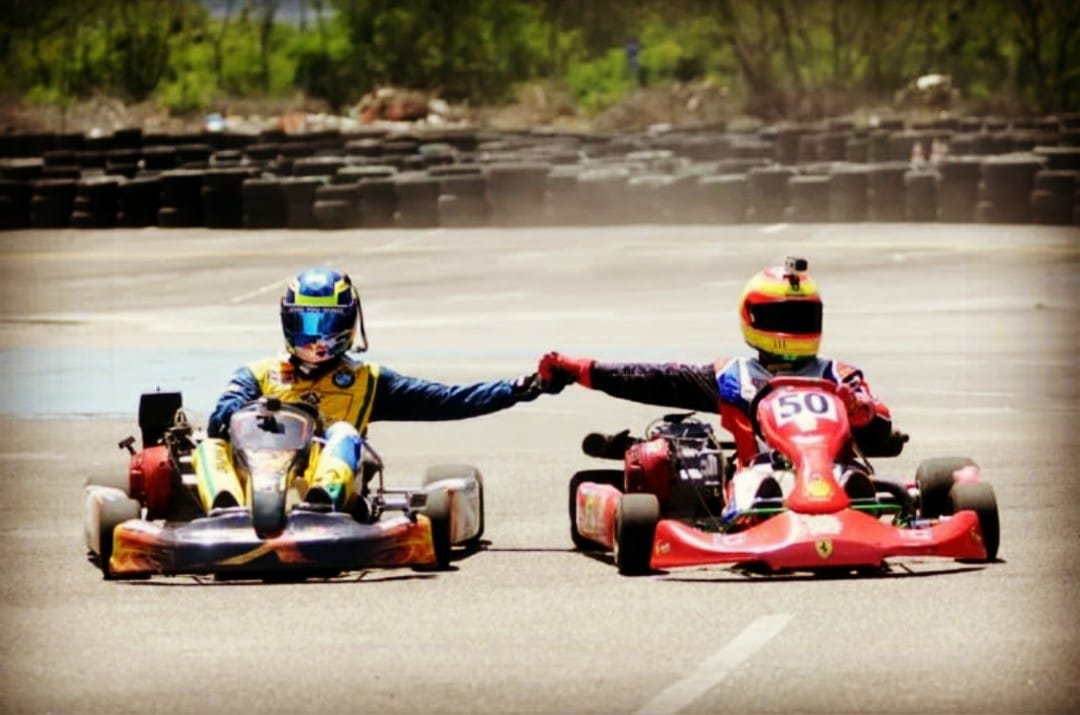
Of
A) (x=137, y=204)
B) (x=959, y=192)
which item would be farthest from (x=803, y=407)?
(x=137, y=204)

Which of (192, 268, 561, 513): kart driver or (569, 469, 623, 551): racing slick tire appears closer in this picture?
(569, 469, 623, 551): racing slick tire

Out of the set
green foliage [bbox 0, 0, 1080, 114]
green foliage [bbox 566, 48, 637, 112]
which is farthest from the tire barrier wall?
green foliage [bbox 566, 48, 637, 112]

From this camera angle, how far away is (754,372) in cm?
1046

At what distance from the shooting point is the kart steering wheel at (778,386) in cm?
1014

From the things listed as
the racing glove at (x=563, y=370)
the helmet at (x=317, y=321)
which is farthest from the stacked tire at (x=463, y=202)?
the racing glove at (x=563, y=370)

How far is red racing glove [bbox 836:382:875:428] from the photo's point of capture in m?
10.2

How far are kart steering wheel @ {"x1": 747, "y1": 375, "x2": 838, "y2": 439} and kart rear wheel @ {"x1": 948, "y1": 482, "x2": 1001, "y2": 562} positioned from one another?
1.95 ft

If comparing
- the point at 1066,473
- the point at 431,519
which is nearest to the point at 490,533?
the point at 431,519

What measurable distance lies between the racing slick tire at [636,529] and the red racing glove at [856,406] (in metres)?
0.85

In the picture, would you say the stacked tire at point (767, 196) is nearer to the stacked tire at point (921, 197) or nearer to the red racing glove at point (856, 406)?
the stacked tire at point (921, 197)

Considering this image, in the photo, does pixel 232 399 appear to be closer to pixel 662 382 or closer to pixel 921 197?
pixel 662 382

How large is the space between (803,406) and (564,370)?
104cm

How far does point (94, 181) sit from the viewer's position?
3678 cm

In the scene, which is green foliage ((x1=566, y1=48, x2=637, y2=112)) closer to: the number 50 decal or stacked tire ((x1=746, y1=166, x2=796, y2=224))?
stacked tire ((x1=746, y1=166, x2=796, y2=224))
